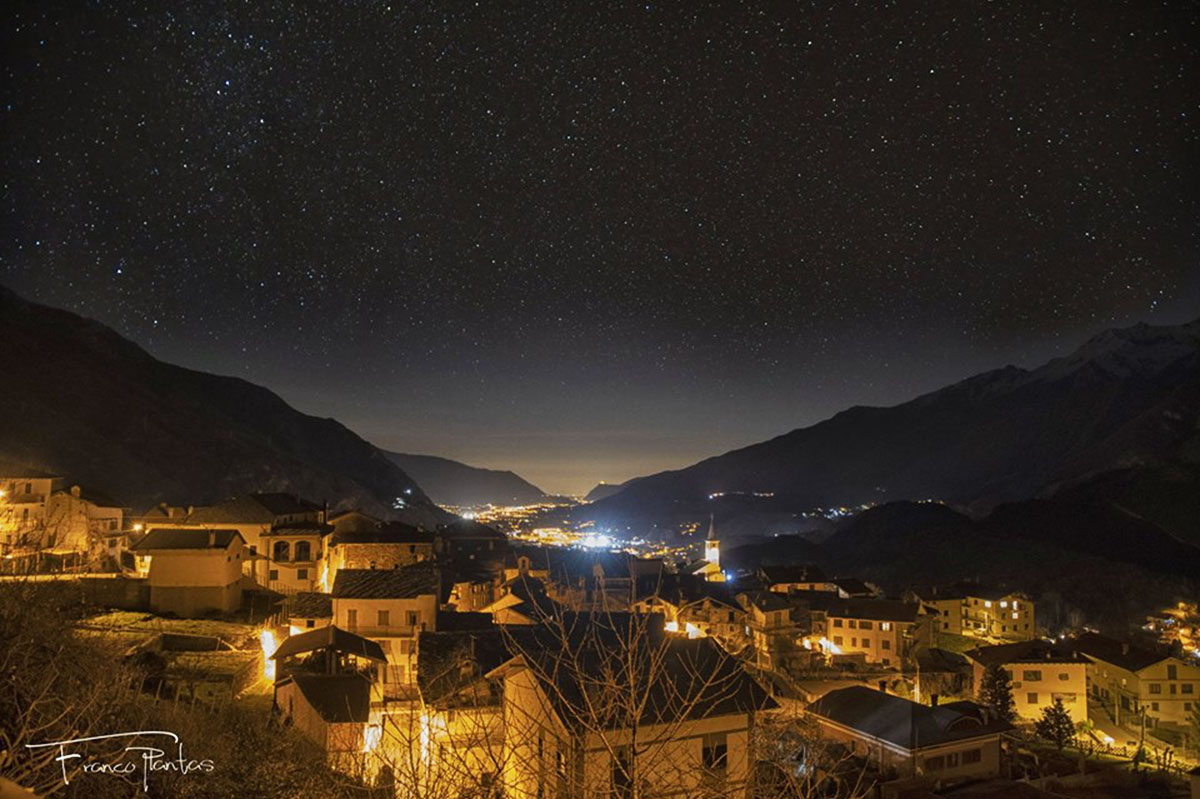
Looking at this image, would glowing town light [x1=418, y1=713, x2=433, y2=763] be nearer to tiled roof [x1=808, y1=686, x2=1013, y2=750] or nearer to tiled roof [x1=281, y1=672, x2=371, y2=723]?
tiled roof [x1=281, y1=672, x2=371, y2=723]

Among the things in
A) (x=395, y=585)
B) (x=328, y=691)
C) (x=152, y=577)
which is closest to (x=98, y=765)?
(x=328, y=691)

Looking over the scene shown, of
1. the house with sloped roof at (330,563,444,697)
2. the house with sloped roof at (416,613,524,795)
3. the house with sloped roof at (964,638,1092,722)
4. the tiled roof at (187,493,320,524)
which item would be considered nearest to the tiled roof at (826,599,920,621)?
the house with sloped roof at (964,638,1092,722)

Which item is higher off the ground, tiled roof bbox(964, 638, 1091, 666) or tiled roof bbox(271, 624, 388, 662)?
tiled roof bbox(271, 624, 388, 662)

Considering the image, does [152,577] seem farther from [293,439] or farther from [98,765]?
[293,439]

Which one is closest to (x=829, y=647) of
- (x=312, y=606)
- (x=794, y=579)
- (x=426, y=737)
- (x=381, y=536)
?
(x=794, y=579)

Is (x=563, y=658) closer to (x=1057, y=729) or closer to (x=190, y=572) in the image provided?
(x=190, y=572)
